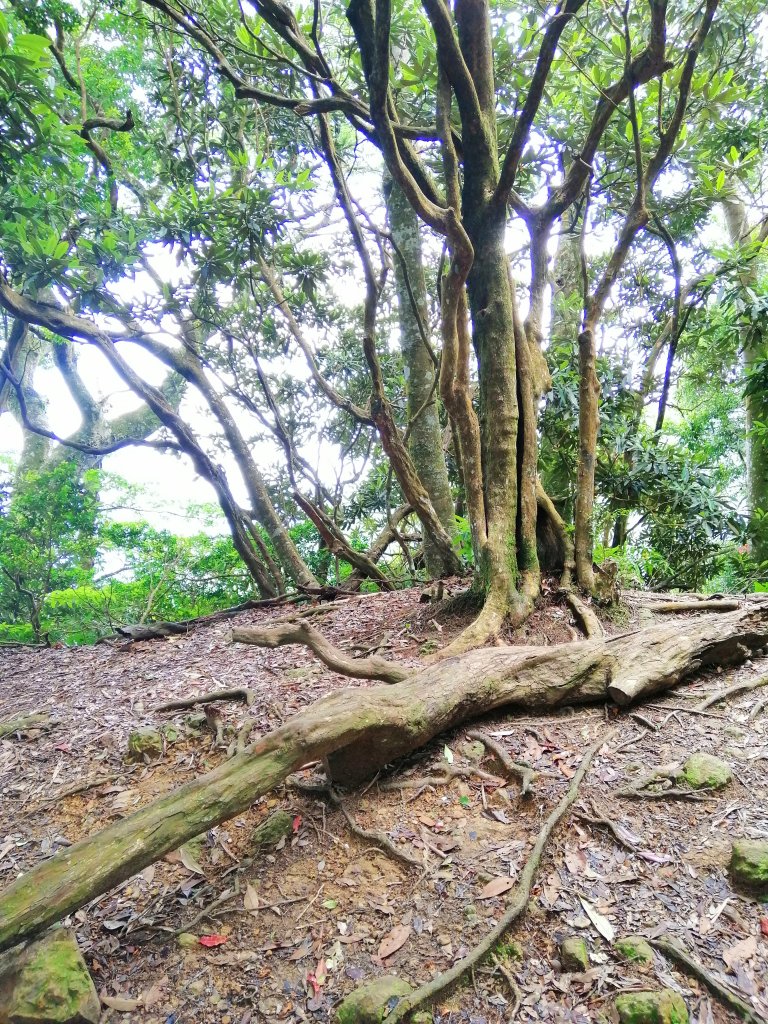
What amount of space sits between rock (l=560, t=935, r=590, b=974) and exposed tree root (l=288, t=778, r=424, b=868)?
1.80 ft

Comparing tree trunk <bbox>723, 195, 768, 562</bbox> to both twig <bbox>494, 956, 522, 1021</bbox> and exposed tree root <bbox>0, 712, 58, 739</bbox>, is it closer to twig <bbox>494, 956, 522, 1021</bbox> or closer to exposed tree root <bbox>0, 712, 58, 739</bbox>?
twig <bbox>494, 956, 522, 1021</bbox>

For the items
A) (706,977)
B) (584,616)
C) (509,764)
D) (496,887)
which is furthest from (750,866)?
(584,616)

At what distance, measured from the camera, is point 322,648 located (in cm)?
270

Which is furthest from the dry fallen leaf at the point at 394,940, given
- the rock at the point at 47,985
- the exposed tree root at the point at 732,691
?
the exposed tree root at the point at 732,691

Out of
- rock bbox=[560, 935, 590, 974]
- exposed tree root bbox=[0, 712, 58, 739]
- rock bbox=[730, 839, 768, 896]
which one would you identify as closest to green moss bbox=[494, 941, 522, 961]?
rock bbox=[560, 935, 590, 974]

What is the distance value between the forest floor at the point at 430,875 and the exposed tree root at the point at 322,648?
1.34 feet

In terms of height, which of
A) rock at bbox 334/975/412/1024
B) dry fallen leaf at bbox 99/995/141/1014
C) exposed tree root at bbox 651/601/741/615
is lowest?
dry fallen leaf at bbox 99/995/141/1014

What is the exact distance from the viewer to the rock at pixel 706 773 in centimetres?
220

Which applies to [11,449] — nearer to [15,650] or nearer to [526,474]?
[15,650]

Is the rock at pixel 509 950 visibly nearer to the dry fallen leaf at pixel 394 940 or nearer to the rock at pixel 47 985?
the dry fallen leaf at pixel 394 940

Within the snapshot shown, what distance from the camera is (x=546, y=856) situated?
6.44ft

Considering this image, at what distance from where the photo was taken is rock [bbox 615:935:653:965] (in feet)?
5.08

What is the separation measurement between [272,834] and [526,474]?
8.75 feet

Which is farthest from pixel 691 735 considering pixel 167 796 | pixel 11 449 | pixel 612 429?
pixel 11 449
